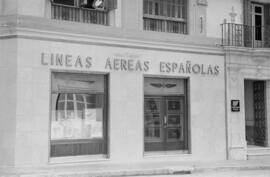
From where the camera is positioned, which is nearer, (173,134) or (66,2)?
(66,2)

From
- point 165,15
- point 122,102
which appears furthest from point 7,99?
point 165,15

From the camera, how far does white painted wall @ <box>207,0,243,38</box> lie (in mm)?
14602

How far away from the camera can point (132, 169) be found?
1165 centimetres

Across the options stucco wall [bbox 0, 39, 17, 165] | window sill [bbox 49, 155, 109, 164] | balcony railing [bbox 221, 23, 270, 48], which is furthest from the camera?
balcony railing [bbox 221, 23, 270, 48]

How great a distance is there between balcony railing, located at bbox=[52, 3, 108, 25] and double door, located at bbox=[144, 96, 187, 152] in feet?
9.70

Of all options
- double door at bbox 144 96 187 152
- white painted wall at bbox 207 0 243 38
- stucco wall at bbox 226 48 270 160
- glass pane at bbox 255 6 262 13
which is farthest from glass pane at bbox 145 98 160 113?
glass pane at bbox 255 6 262 13

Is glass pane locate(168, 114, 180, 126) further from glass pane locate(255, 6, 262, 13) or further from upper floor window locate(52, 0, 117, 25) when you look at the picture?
glass pane locate(255, 6, 262, 13)

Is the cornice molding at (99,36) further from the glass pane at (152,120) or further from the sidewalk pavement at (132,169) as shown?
the sidewalk pavement at (132,169)

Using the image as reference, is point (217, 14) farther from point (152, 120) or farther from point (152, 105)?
point (152, 120)

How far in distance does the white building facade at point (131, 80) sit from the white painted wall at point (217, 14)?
0.04 m

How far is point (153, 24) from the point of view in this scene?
13773 millimetres

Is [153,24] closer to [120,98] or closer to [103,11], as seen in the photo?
[103,11]

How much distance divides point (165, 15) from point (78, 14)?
3.11m

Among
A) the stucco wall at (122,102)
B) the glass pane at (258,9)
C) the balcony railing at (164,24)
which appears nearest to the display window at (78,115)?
the stucco wall at (122,102)
